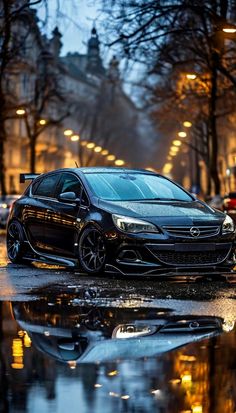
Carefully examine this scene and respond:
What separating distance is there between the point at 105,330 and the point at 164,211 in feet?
16.4

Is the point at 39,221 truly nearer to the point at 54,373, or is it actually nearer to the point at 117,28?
the point at 54,373

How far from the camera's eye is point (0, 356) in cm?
705

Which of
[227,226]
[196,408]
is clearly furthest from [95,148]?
[196,408]

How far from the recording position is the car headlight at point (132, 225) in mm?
12703

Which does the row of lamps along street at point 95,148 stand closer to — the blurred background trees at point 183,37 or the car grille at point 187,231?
the blurred background trees at point 183,37

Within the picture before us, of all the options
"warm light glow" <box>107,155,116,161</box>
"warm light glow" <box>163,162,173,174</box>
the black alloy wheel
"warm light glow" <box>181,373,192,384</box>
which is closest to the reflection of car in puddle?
"warm light glow" <box>181,373,192,384</box>

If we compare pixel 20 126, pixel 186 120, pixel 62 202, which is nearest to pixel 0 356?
pixel 62 202

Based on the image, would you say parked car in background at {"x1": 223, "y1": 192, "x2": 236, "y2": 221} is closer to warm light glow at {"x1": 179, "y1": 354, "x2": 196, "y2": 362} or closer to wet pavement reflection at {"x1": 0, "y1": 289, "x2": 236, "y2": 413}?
wet pavement reflection at {"x1": 0, "y1": 289, "x2": 236, "y2": 413}

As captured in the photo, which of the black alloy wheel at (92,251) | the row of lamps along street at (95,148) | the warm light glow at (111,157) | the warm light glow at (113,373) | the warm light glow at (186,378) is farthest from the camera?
the warm light glow at (111,157)

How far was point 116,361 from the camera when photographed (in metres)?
6.76

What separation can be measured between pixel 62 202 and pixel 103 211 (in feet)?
4.11

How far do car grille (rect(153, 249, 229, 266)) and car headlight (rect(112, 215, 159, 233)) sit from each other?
11.9 inches

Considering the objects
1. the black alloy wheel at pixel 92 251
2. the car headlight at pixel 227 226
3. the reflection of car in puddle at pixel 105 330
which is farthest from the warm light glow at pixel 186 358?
the car headlight at pixel 227 226

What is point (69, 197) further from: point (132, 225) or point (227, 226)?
point (227, 226)
